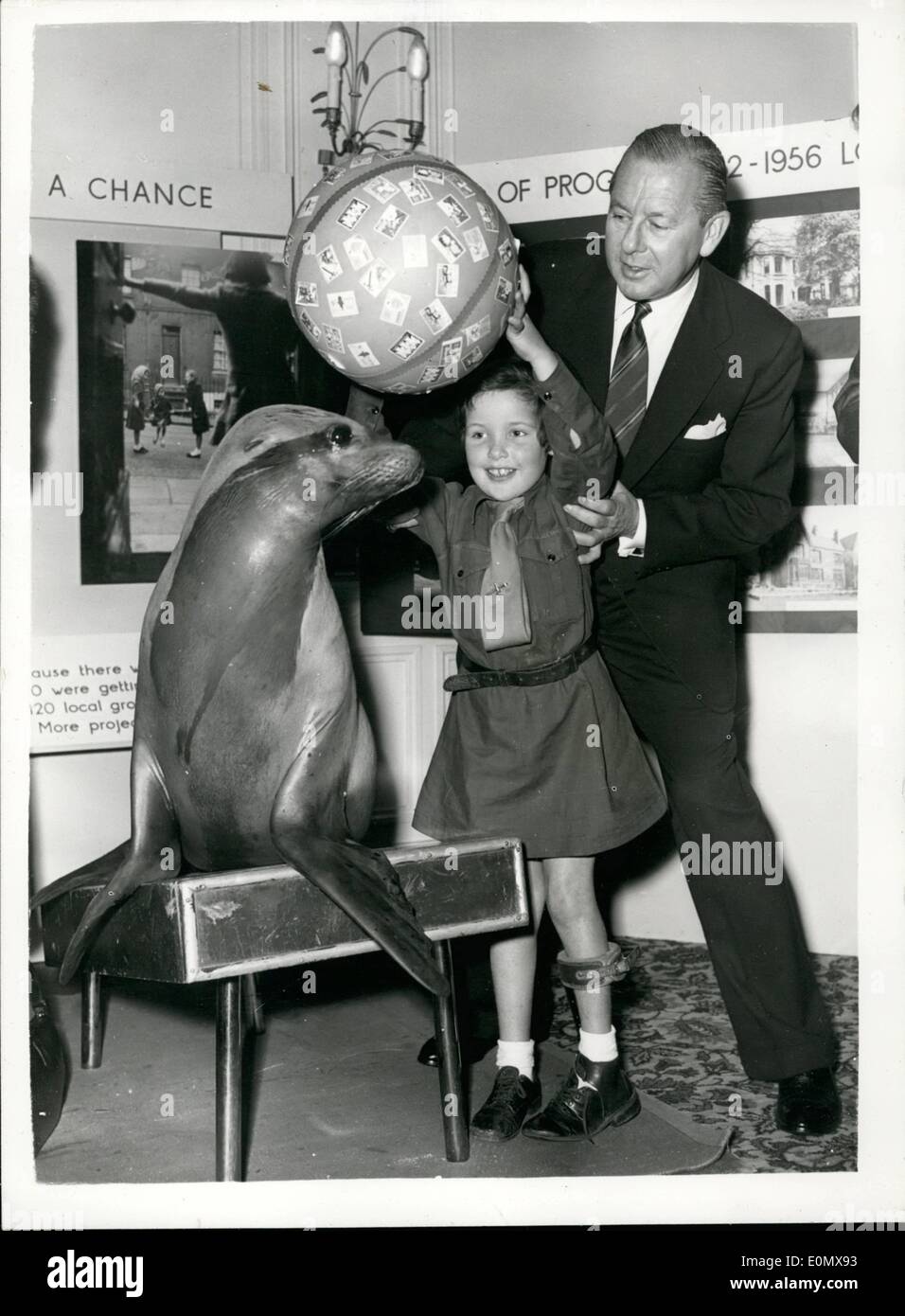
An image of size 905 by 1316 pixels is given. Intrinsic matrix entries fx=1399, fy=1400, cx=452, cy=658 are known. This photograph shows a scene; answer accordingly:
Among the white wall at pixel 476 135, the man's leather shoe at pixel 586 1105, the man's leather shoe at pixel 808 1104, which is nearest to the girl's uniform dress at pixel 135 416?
the white wall at pixel 476 135

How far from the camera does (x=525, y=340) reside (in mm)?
2787

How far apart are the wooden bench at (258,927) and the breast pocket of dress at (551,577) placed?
54 cm

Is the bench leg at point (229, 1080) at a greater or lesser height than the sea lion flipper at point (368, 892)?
lesser

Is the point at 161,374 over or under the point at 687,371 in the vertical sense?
over

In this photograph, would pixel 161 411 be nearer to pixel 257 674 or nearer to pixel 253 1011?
pixel 253 1011

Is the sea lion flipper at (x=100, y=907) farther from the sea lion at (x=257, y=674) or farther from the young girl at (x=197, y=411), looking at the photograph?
the young girl at (x=197, y=411)

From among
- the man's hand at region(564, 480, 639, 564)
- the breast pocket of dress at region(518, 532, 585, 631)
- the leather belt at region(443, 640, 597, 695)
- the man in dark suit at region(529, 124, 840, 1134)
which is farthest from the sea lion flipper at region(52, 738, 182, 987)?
the man in dark suit at region(529, 124, 840, 1134)

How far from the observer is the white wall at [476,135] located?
4.16m

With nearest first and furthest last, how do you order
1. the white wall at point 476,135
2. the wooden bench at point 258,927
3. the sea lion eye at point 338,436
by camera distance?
the wooden bench at point 258,927, the sea lion eye at point 338,436, the white wall at point 476,135

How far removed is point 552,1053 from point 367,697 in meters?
1.64

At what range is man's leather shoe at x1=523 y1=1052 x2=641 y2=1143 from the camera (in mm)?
2965

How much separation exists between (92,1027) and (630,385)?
1.99 meters

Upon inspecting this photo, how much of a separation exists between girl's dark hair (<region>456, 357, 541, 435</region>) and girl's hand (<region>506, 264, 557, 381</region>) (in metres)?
0.13

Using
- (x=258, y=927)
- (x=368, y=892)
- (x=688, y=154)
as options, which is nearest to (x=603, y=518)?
(x=688, y=154)
